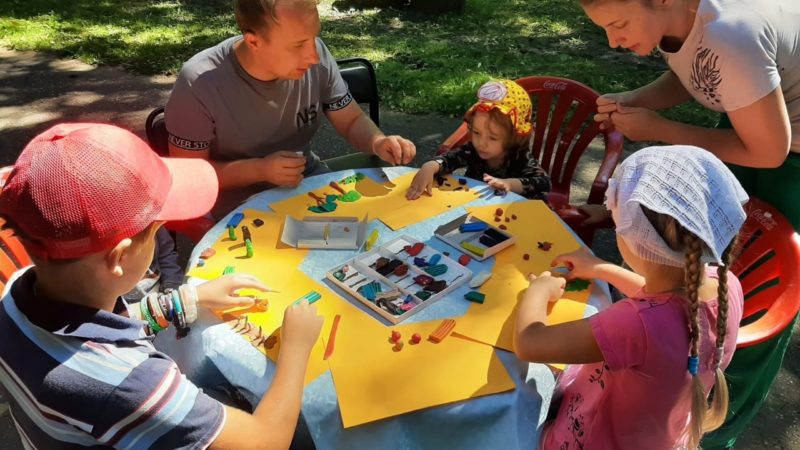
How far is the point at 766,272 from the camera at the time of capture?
1918 millimetres

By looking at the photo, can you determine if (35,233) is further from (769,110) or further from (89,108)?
(89,108)

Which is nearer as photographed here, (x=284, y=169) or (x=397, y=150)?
(x=284, y=169)

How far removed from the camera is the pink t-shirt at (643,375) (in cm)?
131

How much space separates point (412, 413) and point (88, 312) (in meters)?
0.71

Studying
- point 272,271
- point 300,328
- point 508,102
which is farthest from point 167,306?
point 508,102

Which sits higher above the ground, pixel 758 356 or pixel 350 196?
pixel 350 196

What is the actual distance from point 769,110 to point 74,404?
187 cm

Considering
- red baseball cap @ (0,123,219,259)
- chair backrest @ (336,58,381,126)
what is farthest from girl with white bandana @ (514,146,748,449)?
chair backrest @ (336,58,381,126)

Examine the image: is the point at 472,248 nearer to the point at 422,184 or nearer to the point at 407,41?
the point at 422,184

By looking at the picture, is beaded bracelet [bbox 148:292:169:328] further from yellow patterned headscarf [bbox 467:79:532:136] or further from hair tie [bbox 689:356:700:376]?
yellow patterned headscarf [bbox 467:79:532:136]

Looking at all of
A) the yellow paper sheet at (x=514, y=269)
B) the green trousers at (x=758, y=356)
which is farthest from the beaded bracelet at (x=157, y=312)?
the green trousers at (x=758, y=356)

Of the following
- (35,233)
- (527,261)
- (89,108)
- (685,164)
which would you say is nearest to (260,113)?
(527,261)

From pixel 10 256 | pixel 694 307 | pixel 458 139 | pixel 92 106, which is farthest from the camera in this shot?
pixel 92 106

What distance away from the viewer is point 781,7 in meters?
1.76
